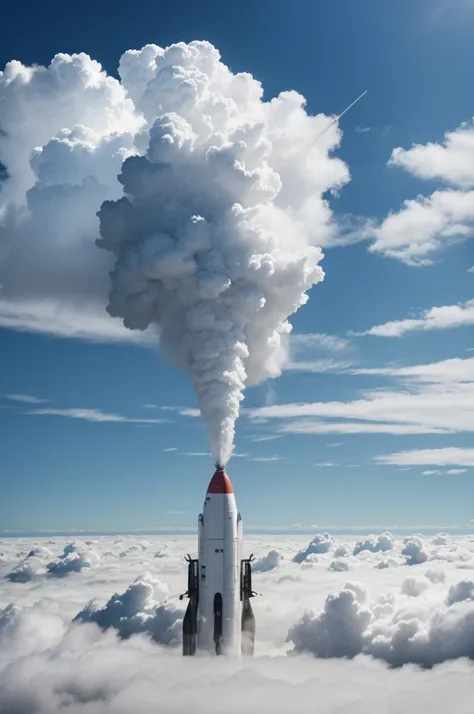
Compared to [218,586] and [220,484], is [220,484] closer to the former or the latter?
[220,484]

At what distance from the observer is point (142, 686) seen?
336 ft

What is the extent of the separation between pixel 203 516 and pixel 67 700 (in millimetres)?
73322

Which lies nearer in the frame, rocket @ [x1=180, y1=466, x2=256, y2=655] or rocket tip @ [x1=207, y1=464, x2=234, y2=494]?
rocket @ [x1=180, y1=466, x2=256, y2=655]

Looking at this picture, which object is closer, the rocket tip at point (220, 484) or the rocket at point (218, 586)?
the rocket at point (218, 586)

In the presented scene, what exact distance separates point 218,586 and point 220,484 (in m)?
11.1

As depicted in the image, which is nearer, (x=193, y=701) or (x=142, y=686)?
(x=193, y=701)

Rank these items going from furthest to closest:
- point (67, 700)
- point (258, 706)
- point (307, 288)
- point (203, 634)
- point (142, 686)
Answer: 1. point (67, 700)
2. point (142, 686)
3. point (258, 706)
4. point (307, 288)
5. point (203, 634)

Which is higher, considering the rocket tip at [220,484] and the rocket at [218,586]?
the rocket tip at [220,484]

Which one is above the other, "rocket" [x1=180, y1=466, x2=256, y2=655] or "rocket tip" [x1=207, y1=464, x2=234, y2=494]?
"rocket tip" [x1=207, y1=464, x2=234, y2=494]

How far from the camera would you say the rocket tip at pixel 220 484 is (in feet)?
215

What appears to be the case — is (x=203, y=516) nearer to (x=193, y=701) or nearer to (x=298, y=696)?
(x=193, y=701)

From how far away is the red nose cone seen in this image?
65.6 meters

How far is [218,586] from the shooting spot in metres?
63.3

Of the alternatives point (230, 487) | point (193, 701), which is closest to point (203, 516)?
point (230, 487)
